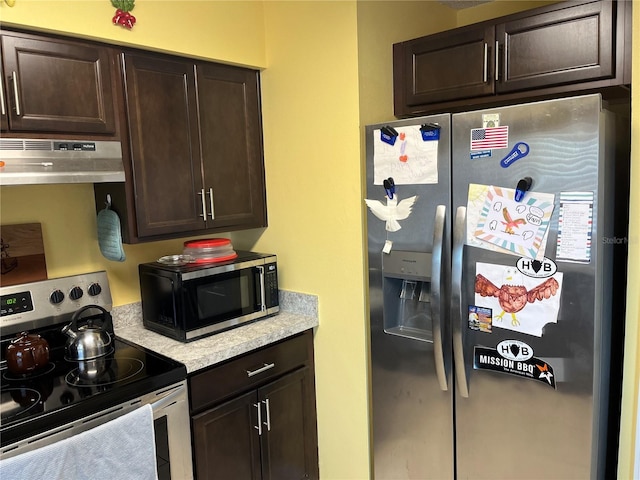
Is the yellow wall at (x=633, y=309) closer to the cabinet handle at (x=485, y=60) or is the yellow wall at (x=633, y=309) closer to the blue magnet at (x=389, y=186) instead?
the cabinet handle at (x=485, y=60)

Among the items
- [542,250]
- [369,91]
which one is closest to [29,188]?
[369,91]

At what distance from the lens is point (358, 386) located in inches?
87.4

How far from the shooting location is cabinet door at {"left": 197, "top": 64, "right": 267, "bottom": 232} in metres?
2.23

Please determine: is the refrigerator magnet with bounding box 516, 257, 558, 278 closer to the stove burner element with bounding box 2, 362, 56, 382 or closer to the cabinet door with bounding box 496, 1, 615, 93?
the cabinet door with bounding box 496, 1, 615, 93

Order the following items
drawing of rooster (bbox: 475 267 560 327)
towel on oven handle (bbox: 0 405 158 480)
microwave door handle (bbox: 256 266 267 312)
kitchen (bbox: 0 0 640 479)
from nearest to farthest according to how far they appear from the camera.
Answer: towel on oven handle (bbox: 0 405 158 480)
drawing of rooster (bbox: 475 267 560 327)
kitchen (bbox: 0 0 640 479)
microwave door handle (bbox: 256 266 267 312)

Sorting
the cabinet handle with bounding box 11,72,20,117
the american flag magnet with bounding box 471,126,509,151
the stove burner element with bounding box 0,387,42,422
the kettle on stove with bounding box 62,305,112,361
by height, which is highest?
the cabinet handle with bounding box 11,72,20,117

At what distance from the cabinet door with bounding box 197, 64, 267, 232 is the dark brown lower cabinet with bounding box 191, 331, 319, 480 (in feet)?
2.23

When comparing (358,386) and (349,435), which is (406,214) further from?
(349,435)

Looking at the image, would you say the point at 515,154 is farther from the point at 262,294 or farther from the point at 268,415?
the point at 268,415

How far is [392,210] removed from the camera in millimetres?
1946

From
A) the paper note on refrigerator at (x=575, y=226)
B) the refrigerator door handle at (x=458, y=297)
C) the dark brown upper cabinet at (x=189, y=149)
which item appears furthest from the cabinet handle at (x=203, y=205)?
the paper note on refrigerator at (x=575, y=226)

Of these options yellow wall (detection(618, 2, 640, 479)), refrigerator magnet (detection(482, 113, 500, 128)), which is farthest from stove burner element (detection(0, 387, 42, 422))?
yellow wall (detection(618, 2, 640, 479))

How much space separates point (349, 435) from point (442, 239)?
109cm

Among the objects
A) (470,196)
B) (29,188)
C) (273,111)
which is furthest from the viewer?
(273,111)
